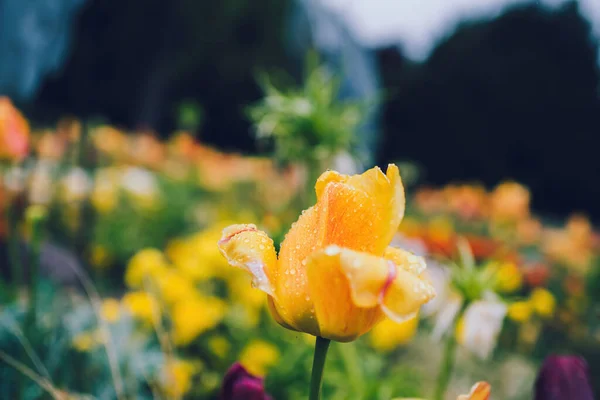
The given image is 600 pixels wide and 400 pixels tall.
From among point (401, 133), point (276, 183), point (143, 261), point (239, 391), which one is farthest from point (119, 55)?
point (239, 391)

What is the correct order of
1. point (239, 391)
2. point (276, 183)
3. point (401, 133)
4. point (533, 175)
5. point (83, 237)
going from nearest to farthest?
point (239, 391) < point (83, 237) < point (276, 183) < point (533, 175) < point (401, 133)

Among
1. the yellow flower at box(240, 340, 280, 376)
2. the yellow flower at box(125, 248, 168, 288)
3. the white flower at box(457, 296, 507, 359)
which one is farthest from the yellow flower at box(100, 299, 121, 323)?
the white flower at box(457, 296, 507, 359)

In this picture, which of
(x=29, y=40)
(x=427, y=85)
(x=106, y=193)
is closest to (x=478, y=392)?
(x=106, y=193)

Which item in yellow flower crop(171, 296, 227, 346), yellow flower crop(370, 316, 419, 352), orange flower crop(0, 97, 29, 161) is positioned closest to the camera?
orange flower crop(0, 97, 29, 161)

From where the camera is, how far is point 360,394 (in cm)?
110

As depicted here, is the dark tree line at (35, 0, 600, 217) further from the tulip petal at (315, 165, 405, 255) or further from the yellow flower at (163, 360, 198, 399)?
the tulip petal at (315, 165, 405, 255)

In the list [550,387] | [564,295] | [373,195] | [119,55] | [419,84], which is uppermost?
[419,84]

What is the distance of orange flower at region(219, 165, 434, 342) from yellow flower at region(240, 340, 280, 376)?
45.8 inches

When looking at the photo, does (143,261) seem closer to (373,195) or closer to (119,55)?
(373,195)

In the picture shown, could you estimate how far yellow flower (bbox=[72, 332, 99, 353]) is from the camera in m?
1.07

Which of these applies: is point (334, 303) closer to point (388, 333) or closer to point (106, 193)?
point (388, 333)

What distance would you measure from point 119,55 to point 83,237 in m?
9.42

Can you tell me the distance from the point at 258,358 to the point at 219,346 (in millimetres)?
176

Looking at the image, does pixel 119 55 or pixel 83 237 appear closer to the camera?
pixel 83 237
